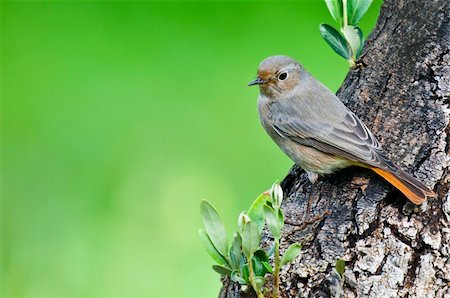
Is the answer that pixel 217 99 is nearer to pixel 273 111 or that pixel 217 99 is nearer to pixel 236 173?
pixel 236 173

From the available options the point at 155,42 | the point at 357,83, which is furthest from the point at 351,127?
the point at 155,42

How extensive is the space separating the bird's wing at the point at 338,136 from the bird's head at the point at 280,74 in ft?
0.53

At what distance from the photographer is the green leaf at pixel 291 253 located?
2.52 m

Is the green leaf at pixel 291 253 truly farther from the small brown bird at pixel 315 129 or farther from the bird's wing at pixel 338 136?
the bird's wing at pixel 338 136

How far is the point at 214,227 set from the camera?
101 inches

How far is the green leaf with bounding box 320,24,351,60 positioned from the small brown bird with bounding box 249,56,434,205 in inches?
8.0

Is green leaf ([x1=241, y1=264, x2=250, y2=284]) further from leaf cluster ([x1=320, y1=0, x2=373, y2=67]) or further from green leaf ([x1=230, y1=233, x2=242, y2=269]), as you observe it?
leaf cluster ([x1=320, y1=0, x2=373, y2=67])

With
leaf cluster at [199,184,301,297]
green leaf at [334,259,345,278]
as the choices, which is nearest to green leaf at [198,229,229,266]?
leaf cluster at [199,184,301,297]

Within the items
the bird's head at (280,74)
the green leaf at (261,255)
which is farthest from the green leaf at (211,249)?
the bird's head at (280,74)

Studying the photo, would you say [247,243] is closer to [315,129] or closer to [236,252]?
[236,252]

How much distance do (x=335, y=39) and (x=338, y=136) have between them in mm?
444

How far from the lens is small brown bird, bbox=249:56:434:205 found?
2999 mm

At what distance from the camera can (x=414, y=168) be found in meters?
2.98

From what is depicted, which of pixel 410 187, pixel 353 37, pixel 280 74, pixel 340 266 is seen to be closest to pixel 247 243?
pixel 340 266
